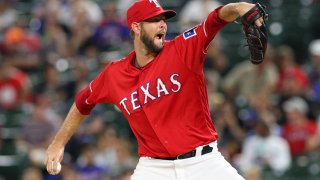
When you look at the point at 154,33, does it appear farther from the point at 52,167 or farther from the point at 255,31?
the point at 52,167

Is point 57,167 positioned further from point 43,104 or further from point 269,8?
point 269,8

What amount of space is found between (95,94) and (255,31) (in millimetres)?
1724

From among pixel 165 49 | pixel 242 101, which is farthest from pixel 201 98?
pixel 242 101

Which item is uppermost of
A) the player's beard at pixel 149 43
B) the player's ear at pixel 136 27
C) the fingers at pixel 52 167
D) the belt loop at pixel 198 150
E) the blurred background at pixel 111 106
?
the player's ear at pixel 136 27

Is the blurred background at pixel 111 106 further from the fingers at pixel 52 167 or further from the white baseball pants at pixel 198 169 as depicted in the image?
the white baseball pants at pixel 198 169

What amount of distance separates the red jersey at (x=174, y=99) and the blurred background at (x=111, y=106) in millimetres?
3581

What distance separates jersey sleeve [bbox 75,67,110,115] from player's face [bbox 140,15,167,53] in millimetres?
564

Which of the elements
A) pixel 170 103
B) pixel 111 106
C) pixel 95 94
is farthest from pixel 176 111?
pixel 111 106

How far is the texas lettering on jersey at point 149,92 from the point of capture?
6.32 meters

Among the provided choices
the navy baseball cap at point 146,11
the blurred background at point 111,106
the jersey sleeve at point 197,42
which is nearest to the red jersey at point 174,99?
the jersey sleeve at point 197,42

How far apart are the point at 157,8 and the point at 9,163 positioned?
5817 mm

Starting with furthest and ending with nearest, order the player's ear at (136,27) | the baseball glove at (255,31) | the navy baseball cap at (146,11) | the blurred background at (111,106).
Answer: the blurred background at (111,106)
the player's ear at (136,27)
the navy baseball cap at (146,11)
the baseball glove at (255,31)

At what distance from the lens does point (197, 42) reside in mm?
6195

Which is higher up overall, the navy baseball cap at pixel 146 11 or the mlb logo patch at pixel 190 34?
the navy baseball cap at pixel 146 11
